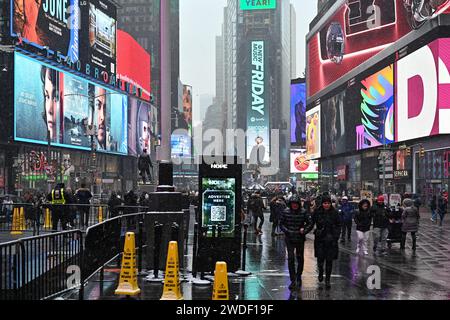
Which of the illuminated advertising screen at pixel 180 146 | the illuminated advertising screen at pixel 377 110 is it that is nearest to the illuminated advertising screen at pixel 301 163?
the illuminated advertising screen at pixel 180 146

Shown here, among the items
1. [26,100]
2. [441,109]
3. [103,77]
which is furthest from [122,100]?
[441,109]

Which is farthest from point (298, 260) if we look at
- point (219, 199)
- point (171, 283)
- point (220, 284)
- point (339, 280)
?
point (220, 284)

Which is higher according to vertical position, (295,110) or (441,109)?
(295,110)

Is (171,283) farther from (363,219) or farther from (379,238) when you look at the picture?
(379,238)

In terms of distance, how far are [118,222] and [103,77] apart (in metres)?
83.8

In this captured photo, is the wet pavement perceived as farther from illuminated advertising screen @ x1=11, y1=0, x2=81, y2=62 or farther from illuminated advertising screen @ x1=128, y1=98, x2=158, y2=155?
illuminated advertising screen @ x1=128, y1=98, x2=158, y2=155

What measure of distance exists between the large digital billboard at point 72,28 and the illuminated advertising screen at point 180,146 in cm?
5494

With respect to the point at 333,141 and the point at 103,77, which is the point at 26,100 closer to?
the point at 103,77

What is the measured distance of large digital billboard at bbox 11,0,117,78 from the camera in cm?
6706

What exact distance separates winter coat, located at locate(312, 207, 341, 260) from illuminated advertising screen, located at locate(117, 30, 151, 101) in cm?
9629

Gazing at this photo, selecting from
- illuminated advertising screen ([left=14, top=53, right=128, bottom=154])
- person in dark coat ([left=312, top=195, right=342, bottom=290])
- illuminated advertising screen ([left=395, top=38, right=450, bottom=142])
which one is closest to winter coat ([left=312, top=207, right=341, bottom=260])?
person in dark coat ([left=312, top=195, right=342, bottom=290])

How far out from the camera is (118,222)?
1326cm

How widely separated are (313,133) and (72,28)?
43.7 meters
